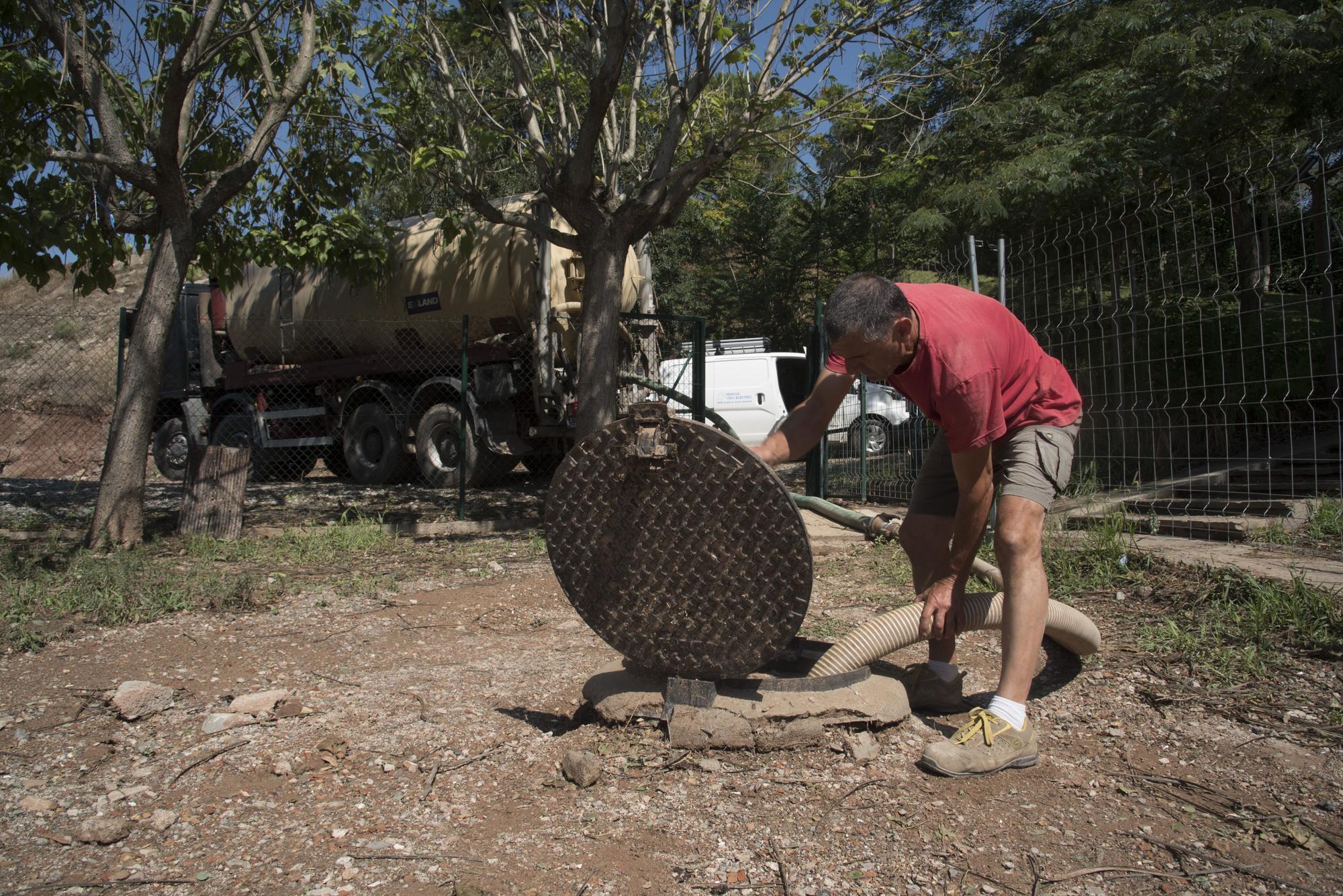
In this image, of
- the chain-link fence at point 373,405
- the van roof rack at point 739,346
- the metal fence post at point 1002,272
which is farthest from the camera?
the van roof rack at point 739,346

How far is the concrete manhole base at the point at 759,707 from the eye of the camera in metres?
2.89

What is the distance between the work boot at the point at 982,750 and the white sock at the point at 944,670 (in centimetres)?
42

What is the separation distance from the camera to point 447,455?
35.2ft

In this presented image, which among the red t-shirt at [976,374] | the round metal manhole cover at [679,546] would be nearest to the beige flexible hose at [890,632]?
the round metal manhole cover at [679,546]

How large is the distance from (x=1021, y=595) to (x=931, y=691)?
0.62 meters

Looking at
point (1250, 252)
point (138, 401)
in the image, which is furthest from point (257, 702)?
point (1250, 252)

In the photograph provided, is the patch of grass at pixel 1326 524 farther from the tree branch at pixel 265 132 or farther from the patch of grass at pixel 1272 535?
the tree branch at pixel 265 132

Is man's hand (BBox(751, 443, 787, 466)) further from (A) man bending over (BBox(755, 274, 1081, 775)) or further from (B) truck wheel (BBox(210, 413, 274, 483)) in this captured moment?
(B) truck wheel (BBox(210, 413, 274, 483))

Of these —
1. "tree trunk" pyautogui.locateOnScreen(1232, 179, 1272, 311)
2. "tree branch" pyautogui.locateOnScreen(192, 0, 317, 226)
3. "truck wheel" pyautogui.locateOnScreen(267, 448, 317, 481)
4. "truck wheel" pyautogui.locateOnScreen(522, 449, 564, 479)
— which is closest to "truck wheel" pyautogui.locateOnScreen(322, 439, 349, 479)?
"truck wheel" pyautogui.locateOnScreen(267, 448, 317, 481)

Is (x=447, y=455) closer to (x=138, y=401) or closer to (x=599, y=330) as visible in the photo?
(x=599, y=330)

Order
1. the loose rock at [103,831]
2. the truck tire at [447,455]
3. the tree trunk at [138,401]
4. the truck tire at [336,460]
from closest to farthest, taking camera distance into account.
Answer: the loose rock at [103,831] → the tree trunk at [138,401] → the truck tire at [447,455] → the truck tire at [336,460]

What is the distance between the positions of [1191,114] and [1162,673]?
836cm

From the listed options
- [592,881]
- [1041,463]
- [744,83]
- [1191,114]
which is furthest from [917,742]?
[1191,114]

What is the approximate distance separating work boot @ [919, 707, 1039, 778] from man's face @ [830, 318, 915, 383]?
3.62 feet
